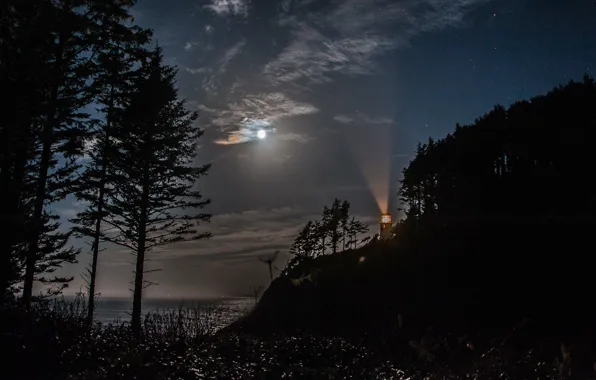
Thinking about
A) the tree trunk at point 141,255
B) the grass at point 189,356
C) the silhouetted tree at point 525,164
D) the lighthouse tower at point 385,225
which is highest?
the silhouetted tree at point 525,164

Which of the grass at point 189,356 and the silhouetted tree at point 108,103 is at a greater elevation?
the silhouetted tree at point 108,103

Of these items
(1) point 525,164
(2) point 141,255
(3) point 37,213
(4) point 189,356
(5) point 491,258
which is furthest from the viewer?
(1) point 525,164

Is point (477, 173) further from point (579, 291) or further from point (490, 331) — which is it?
point (490, 331)

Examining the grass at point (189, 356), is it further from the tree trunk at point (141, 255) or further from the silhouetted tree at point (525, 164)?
the silhouetted tree at point (525, 164)

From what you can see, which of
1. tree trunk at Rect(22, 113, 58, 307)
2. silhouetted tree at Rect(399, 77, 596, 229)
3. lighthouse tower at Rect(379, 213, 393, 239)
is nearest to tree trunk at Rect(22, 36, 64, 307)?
tree trunk at Rect(22, 113, 58, 307)

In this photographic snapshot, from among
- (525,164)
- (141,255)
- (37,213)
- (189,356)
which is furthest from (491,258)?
(37,213)

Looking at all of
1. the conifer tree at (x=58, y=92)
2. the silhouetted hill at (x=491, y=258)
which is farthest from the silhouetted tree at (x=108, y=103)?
the silhouetted hill at (x=491, y=258)

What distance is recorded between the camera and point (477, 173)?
3891 cm

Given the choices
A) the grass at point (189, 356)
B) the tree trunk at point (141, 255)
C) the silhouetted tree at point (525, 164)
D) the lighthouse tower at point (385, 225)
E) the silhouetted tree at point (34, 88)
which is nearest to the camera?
the grass at point (189, 356)

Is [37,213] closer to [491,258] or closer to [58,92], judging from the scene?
[58,92]

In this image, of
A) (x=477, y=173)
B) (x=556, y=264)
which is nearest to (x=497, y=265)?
(x=556, y=264)

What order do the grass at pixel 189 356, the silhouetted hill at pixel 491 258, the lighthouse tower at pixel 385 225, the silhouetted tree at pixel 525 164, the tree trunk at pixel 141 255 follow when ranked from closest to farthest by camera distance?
1. the grass at pixel 189 356
2. the tree trunk at pixel 141 255
3. the silhouetted hill at pixel 491 258
4. the silhouetted tree at pixel 525 164
5. the lighthouse tower at pixel 385 225

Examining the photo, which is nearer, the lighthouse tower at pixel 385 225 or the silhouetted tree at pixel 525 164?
the silhouetted tree at pixel 525 164

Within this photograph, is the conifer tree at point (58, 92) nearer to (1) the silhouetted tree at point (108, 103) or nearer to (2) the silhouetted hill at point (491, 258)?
(1) the silhouetted tree at point (108, 103)
